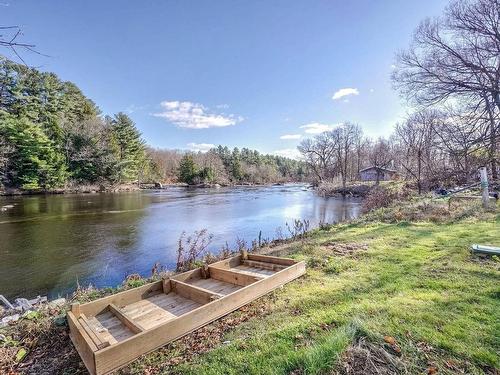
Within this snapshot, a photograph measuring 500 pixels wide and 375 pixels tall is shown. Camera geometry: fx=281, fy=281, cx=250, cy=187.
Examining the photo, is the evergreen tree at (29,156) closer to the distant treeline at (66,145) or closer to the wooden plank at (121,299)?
the distant treeline at (66,145)

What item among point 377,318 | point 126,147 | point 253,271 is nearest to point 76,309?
point 253,271

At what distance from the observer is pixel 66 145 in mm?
34844

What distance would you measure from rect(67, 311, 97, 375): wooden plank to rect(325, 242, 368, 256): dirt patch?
5.02 meters

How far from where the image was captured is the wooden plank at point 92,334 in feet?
8.98

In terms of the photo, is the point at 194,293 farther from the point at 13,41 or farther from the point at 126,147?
the point at 126,147

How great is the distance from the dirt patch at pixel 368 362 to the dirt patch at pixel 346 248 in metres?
3.82

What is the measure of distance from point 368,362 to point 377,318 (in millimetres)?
893

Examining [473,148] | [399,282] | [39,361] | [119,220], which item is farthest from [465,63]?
[119,220]

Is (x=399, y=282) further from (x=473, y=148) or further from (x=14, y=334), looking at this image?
(x=14, y=334)

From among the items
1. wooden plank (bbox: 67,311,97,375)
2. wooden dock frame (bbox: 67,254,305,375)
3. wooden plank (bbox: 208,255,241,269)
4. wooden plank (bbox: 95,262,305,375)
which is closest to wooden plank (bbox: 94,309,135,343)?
wooden dock frame (bbox: 67,254,305,375)

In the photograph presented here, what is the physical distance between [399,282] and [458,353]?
6.00ft

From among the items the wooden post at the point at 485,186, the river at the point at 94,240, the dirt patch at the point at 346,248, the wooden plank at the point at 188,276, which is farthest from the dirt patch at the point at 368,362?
the wooden post at the point at 485,186

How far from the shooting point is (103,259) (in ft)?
29.0

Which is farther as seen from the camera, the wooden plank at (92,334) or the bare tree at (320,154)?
the bare tree at (320,154)
